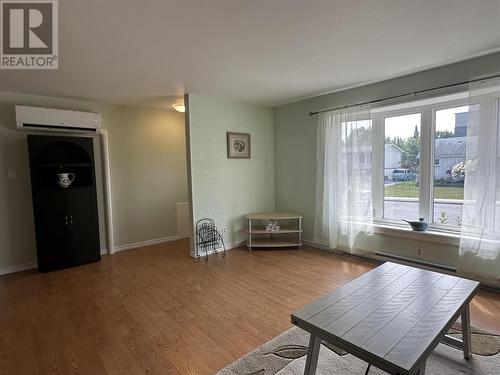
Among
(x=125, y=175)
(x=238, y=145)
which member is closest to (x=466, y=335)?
(x=238, y=145)

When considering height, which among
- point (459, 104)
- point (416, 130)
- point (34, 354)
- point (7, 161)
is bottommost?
point (34, 354)

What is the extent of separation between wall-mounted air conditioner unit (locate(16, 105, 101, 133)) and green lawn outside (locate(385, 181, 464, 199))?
14.1 feet

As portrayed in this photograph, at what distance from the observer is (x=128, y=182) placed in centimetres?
450

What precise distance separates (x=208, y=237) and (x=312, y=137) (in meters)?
2.28

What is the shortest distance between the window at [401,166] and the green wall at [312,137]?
15.5 inches

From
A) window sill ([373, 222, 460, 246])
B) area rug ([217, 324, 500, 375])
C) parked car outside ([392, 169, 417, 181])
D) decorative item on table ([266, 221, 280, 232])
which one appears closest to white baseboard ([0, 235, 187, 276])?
decorative item on table ([266, 221, 280, 232])

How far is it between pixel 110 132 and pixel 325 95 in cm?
343

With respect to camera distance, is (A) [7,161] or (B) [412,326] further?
(A) [7,161]

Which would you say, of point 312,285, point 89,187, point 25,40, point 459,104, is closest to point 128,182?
point 89,187

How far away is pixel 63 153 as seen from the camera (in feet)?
12.7

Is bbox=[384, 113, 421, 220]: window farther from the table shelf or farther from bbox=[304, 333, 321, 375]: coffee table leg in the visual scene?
bbox=[304, 333, 321, 375]: coffee table leg

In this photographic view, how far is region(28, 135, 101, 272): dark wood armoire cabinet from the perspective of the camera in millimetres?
3506

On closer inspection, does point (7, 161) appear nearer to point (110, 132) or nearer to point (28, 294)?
point (110, 132)

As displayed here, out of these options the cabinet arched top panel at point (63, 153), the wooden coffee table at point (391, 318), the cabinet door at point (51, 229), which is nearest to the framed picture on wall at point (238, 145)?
the cabinet arched top panel at point (63, 153)
